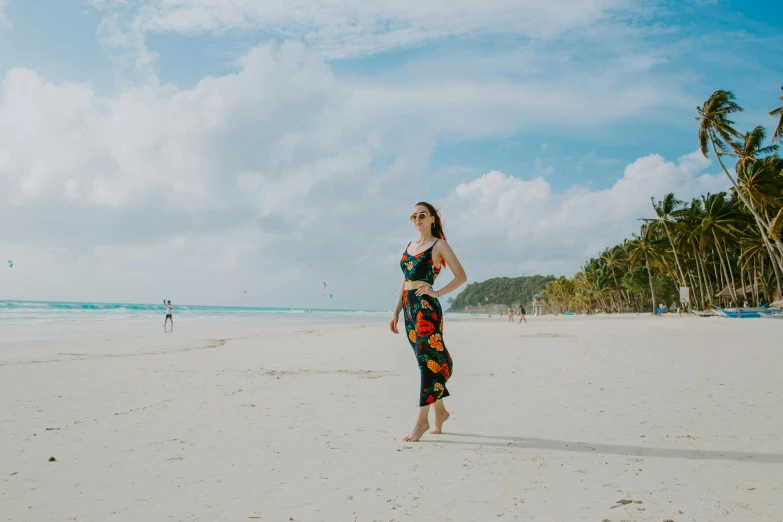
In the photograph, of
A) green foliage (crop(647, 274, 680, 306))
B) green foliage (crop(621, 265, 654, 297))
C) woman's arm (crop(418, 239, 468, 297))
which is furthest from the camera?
green foliage (crop(621, 265, 654, 297))

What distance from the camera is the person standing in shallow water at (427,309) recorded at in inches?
173

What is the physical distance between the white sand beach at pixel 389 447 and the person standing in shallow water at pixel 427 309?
1.00 feet

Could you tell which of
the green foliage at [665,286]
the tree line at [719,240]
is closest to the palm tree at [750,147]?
the tree line at [719,240]

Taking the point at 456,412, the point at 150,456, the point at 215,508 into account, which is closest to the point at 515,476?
the point at 215,508

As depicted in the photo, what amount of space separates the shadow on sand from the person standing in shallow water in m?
0.30

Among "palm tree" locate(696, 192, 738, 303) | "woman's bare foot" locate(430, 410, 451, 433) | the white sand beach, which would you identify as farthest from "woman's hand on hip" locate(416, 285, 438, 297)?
"palm tree" locate(696, 192, 738, 303)

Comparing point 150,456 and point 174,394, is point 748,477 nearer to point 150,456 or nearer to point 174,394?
point 150,456

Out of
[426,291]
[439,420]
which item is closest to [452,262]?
[426,291]

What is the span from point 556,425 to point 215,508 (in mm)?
3147

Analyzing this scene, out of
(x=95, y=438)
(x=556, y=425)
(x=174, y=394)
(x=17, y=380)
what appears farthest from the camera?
(x=17, y=380)

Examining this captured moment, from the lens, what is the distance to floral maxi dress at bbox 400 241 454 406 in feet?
14.4

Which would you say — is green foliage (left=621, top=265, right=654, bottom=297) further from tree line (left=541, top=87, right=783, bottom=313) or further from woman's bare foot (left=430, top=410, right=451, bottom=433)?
woman's bare foot (left=430, top=410, right=451, bottom=433)

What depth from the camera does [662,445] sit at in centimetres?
393

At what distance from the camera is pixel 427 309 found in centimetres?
441
